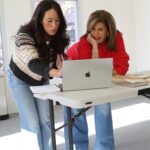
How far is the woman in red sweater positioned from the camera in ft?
7.18

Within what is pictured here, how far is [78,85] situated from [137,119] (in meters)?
2.06

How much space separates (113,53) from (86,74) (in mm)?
704

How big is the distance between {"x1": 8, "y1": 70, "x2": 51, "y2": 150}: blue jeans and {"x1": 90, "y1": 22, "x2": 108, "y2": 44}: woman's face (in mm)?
655

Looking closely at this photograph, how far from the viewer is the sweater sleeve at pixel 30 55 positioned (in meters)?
1.79

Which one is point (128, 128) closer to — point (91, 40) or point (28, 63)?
point (91, 40)

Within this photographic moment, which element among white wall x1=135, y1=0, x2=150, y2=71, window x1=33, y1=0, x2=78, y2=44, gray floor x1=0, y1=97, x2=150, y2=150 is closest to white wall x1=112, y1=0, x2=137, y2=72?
white wall x1=135, y1=0, x2=150, y2=71

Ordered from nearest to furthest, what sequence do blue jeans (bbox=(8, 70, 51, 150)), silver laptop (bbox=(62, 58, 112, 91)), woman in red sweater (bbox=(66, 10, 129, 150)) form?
silver laptop (bbox=(62, 58, 112, 91)) < blue jeans (bbox=(8, 70, 51, 150)) < woman in red sweater (bbox=(66, 10, 129, 150))

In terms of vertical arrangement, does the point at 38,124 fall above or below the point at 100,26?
below

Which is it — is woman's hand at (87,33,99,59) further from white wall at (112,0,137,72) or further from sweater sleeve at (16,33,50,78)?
white wall at (112,0,137,72)

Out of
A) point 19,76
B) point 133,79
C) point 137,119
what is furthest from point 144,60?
point 19,76

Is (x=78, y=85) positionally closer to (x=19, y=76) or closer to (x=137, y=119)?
(x=19, y=76)

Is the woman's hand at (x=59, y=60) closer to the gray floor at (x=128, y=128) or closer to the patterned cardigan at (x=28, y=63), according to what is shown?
the patterned cardigan at (x=28, y=63)

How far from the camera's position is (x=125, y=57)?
2320 millimetres

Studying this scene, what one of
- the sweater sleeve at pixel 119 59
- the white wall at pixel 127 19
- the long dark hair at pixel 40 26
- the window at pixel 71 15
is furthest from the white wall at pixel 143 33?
the long dark hair at pixel 40 26
